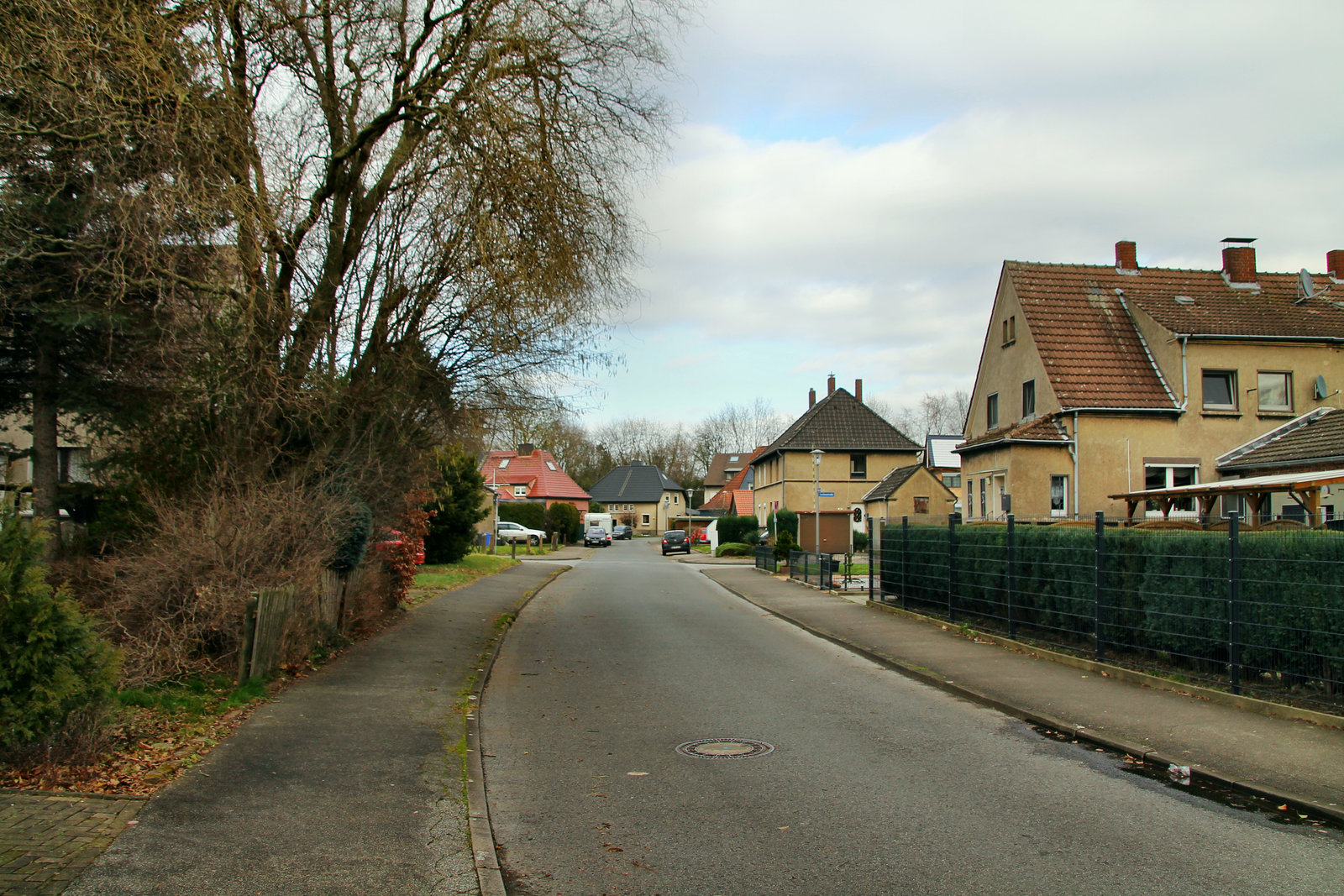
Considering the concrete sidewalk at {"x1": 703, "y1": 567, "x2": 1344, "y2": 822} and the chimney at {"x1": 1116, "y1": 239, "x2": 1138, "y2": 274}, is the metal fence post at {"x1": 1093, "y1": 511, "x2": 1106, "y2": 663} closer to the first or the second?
the concrete sidewalk at {"x1": 703, "y1": 567, "x2": 1344, "y2": 822}

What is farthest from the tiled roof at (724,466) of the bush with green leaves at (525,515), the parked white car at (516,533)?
the parked white car at (516,533)

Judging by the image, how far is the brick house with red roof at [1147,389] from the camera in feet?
85.3

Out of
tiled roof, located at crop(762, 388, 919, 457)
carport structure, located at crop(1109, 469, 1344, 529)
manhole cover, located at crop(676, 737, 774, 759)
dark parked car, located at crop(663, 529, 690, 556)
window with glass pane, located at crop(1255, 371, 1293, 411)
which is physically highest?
tiled roof, located at crop(762, 388, 919, 457)

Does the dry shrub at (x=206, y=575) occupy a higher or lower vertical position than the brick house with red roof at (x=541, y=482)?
lower

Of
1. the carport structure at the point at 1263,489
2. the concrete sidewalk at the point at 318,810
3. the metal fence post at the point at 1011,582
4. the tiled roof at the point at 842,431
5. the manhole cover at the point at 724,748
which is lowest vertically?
the manhole cover at the point at 724,748

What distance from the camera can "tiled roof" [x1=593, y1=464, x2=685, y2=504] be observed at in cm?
11244

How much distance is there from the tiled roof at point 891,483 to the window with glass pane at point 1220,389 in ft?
65.8

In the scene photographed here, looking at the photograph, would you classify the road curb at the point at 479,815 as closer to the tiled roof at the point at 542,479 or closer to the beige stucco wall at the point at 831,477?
the beige stucco wall at the point at 831,477

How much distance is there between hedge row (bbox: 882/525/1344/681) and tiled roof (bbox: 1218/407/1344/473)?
1102 cm

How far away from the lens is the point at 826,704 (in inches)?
389

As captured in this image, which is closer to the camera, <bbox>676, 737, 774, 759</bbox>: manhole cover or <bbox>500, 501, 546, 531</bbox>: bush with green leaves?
<bbox>676, 737, 774, 759</bbox>: manhole cover

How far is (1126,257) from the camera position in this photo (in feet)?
99.2

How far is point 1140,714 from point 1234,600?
5.23ft

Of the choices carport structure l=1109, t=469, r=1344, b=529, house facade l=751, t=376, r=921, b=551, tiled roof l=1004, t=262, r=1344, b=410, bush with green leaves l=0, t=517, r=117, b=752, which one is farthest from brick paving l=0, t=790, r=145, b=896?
house facade l=751, t=376, r=921, b=551
